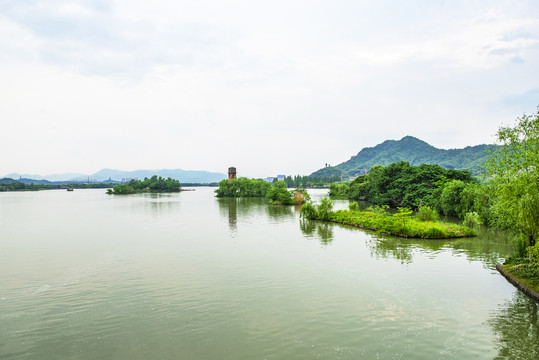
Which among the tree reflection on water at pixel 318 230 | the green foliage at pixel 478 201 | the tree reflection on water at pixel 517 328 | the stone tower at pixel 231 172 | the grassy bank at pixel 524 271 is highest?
the stone tower at pixel 231 172

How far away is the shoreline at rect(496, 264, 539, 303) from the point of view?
16359 millimetres

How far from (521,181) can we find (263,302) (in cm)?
1553

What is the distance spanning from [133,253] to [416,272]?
21606 millimetres

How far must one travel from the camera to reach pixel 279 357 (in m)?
11.3

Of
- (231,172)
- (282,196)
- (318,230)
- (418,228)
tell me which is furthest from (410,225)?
(231,172)

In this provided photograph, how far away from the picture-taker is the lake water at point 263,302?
12039 millimetres

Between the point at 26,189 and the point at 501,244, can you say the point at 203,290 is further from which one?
the point at 26,189

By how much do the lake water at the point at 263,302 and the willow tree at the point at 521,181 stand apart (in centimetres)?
352

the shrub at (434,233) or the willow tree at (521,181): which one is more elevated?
the willow tree at (521,181)

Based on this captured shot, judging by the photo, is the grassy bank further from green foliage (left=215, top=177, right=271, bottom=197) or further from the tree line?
green foliage (left=215, top=177, right=271, bottom=197)

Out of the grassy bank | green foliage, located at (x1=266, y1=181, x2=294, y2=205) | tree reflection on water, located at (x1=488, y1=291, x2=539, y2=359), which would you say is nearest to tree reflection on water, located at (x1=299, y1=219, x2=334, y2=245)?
the grassy bank

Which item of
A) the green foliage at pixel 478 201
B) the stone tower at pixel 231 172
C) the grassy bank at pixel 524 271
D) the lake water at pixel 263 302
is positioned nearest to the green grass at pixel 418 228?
the lake water at pixel 263 302

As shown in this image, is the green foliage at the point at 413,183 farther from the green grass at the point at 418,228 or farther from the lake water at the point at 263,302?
the lake water at the point at 263,302

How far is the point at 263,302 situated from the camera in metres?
16.3
